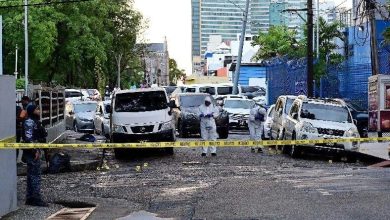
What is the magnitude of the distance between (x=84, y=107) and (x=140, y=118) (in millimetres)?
16200

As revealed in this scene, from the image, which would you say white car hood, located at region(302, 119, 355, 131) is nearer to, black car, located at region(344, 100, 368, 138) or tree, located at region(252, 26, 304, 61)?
black car, located at region(344, 100, 368, 138)

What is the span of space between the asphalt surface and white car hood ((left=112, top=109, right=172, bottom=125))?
1572 mm

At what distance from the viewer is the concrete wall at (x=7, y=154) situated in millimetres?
11773

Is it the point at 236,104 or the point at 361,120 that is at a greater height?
the point at 236,104

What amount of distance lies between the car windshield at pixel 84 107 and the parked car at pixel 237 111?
21.3 feet

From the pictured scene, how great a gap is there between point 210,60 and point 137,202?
181317 millimetres

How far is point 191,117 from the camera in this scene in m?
30.5

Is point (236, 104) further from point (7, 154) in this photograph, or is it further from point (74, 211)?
point (7, 154)

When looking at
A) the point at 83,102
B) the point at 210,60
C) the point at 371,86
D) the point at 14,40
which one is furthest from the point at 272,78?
the point at 210,60

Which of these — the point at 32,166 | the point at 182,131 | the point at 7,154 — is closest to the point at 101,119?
the point at 182,131

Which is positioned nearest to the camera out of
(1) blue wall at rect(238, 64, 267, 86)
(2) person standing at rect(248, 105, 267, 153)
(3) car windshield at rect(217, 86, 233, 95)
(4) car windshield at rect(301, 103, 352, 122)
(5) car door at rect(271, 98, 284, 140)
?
(4) car windshield at rect(301, 103, 352, 122)

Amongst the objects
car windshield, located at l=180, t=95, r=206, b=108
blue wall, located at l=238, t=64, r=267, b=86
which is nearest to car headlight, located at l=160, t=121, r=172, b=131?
car windshield, located at l=180, t=95, r=206, b=108

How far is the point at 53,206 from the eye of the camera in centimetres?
1295

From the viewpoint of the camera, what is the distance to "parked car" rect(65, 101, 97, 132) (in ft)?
123
